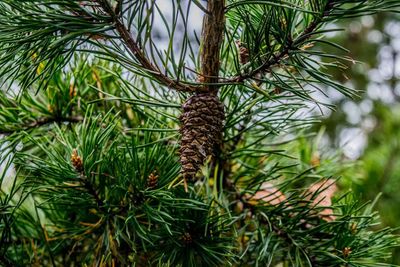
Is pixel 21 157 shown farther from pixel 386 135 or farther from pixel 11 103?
pixel 386 135

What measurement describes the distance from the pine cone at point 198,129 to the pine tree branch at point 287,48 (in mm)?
28

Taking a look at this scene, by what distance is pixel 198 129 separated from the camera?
415 mm

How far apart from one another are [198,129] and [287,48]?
0.32ft

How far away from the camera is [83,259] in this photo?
505 mm

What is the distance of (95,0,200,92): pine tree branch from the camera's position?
1.17 feet

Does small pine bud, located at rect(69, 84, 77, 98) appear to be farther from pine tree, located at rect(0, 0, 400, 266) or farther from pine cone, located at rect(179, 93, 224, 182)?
pine cone, located at rect(179, 93, 224, 182)

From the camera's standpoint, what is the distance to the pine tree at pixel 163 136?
37 centimetres

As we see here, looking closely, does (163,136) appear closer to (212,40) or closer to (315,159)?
(212,40)

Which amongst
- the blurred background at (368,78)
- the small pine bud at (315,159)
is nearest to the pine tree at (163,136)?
the small pine bud at (315,159)

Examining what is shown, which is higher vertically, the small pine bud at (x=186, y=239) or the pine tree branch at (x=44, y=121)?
the pine tree branch at (x=44, y=121)

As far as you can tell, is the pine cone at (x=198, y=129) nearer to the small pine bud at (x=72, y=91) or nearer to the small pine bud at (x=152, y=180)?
the small pine bud at (x=152, y=180)

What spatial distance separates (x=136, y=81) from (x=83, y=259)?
0.21 metres

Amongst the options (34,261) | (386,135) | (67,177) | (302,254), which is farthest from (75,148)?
(386,135)

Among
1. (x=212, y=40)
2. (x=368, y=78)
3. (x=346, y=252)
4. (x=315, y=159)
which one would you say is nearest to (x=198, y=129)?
(x=212, y=40)
